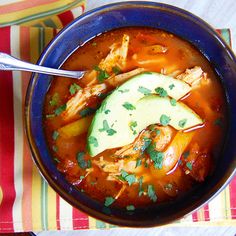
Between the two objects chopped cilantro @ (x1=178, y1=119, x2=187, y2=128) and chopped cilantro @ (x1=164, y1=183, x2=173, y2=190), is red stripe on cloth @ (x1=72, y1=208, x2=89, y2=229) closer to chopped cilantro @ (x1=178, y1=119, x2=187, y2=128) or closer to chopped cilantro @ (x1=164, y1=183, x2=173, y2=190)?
chopped cilantro @ (x1=164, y1=183, x2=173, y2=190)

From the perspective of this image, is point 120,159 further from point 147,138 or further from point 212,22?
point 212,22

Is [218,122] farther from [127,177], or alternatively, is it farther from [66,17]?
[66,17]

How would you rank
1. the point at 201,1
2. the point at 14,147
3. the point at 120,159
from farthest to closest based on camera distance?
1. the point at 201,1
2. the point at 14,147
3. the point at 120,159

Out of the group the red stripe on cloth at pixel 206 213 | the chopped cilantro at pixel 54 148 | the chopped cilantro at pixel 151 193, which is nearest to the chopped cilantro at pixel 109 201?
the chopped cilantro at pixel 151 193

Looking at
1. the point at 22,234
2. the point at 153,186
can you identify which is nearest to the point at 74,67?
the point at 153,186

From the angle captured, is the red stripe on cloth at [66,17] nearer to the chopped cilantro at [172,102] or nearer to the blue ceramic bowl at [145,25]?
the blue ceramic bowl at [145,25]
